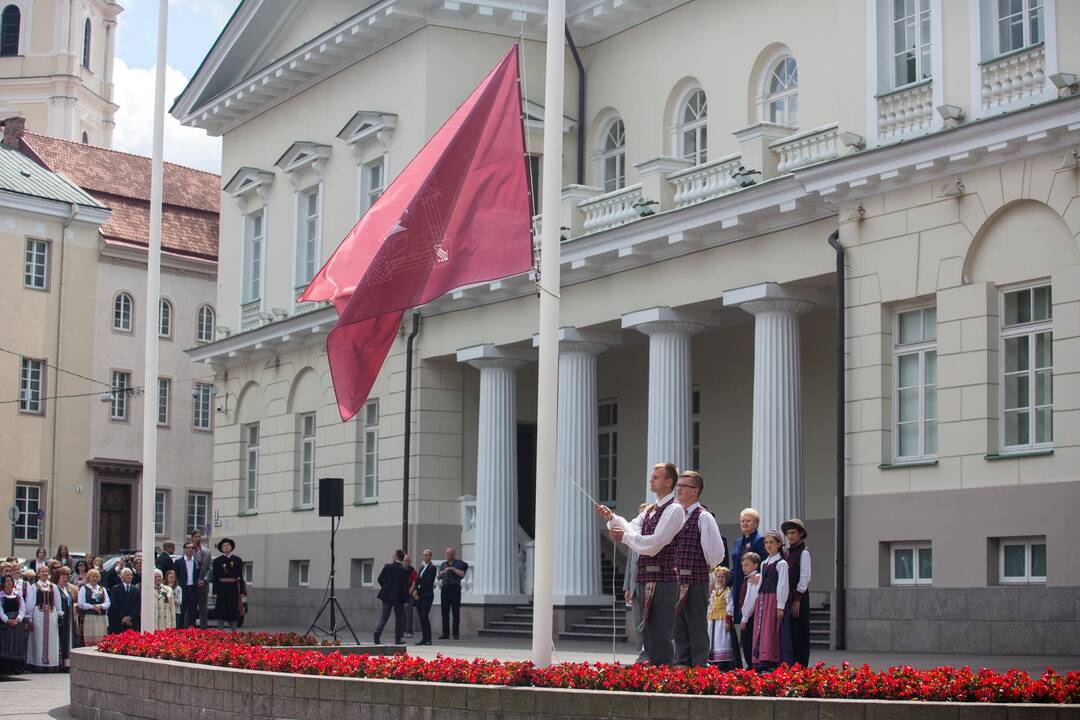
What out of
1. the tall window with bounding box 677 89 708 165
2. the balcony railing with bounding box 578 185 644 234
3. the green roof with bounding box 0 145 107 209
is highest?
the green roof with bounding box 0 145 107 209

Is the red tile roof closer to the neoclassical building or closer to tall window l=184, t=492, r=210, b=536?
tall window l=184, t=492, r=210, b=536

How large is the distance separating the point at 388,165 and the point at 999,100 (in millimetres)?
15904

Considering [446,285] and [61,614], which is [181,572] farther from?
[446,285]

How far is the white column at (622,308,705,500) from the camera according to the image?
28125 millimetres

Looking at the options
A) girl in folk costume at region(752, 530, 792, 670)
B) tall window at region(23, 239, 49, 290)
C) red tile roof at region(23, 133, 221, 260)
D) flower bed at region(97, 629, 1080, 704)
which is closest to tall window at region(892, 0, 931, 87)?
girl in folk costume at region(752, 530, 792, 670)

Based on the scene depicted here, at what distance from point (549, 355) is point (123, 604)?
16075 millimetres

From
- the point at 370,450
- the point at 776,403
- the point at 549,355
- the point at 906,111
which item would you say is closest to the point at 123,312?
the point at 370,450

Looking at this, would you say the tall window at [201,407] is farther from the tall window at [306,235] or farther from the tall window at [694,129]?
the tall window at [694,129]

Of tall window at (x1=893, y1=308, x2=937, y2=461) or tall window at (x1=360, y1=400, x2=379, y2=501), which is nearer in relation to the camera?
tall window at (x1=893, y1=308, x2=937, y2=461)

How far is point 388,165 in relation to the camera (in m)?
35.2

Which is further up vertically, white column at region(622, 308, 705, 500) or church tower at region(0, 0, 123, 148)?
church tower at region(0, 0, 123, 148)

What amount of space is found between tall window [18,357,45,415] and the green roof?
5.34 m

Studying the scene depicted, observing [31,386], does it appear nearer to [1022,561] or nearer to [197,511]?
[197,511]

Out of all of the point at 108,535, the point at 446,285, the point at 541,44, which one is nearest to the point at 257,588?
the point at 541,44
